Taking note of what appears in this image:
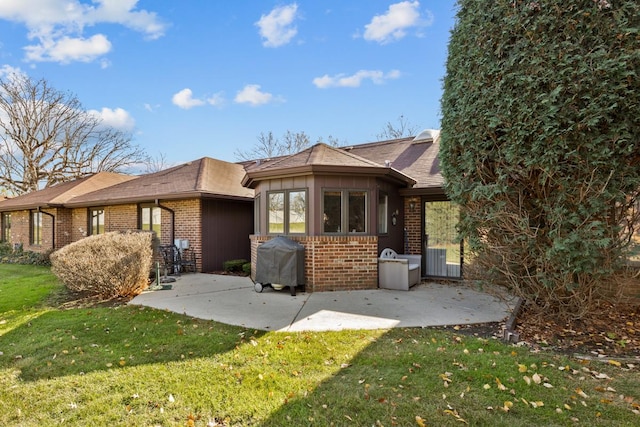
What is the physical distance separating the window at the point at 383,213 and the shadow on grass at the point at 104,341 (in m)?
4.51

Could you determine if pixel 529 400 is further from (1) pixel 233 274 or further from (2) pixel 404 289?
(1) pixel 233 274

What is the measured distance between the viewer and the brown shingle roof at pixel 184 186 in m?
10.3

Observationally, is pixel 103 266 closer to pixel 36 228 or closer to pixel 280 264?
pixel 280 264

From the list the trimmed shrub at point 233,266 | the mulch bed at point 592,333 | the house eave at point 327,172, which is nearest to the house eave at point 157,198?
the trimmed shrub at point 233,266

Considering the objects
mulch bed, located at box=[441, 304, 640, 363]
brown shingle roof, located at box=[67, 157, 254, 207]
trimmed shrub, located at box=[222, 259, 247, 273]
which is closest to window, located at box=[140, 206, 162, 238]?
brown shingle roof, located at box=[67, 157, 254, 207]

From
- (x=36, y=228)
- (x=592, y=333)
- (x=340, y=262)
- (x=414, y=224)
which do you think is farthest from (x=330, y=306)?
(x=36, y=228)

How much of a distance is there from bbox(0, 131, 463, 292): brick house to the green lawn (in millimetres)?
3007

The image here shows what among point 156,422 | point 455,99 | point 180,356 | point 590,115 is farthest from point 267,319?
point 590,115

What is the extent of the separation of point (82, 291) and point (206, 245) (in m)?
3.48

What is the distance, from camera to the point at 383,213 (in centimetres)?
817

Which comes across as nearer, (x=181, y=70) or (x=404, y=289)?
(x=404, y=289)

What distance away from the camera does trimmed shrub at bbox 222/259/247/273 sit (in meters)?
10.3

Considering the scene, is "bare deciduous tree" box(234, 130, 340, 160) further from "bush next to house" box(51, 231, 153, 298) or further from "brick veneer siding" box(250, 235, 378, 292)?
"bush next to house" box(51, 231, 153, 298)

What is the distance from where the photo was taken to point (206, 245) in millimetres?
10266
